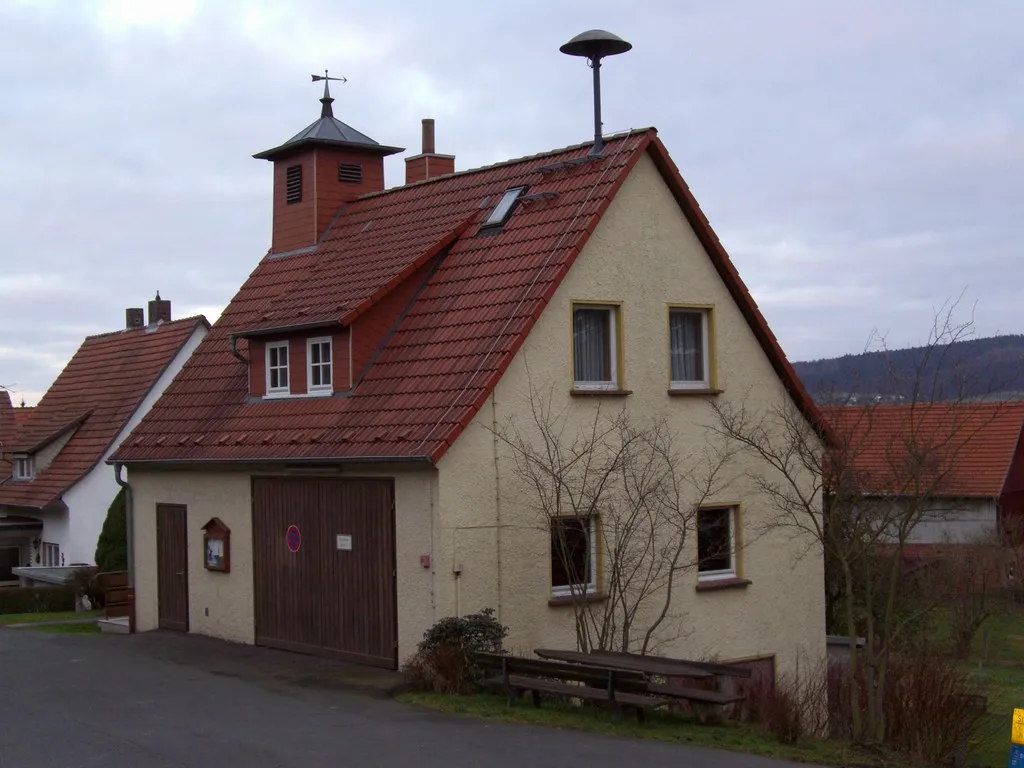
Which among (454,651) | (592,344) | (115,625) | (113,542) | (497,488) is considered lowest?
(115,625)

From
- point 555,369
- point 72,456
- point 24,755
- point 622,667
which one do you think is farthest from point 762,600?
point 72,456

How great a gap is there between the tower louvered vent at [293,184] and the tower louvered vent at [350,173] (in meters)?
0.77

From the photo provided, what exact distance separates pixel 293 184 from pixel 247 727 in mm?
13724

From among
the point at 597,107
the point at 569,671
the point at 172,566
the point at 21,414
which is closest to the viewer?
the point at 569,671

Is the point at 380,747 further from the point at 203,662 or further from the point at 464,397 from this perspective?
the point at 203,662

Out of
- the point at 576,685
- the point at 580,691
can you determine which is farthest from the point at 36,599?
the point at 580,691

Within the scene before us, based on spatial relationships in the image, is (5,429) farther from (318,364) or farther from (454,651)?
(454,651)

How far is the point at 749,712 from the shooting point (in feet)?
50.4

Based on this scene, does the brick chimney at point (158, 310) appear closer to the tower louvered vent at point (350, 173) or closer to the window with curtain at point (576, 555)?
the tower louvered vent at point (350, 173)

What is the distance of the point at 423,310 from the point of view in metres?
20.0

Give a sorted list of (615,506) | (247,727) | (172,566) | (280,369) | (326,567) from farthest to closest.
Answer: (172,566) → (280,369) → (326,567) → (615,506) → (247,727)

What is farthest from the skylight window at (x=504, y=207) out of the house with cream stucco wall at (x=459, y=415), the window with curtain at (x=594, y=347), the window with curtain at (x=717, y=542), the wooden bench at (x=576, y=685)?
the wooden bench at (x=576, y=685)

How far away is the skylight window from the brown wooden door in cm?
713

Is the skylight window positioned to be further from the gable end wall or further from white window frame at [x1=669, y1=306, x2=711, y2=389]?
white window frame at [x1=669, y1=306, x2=711, y2=389]
